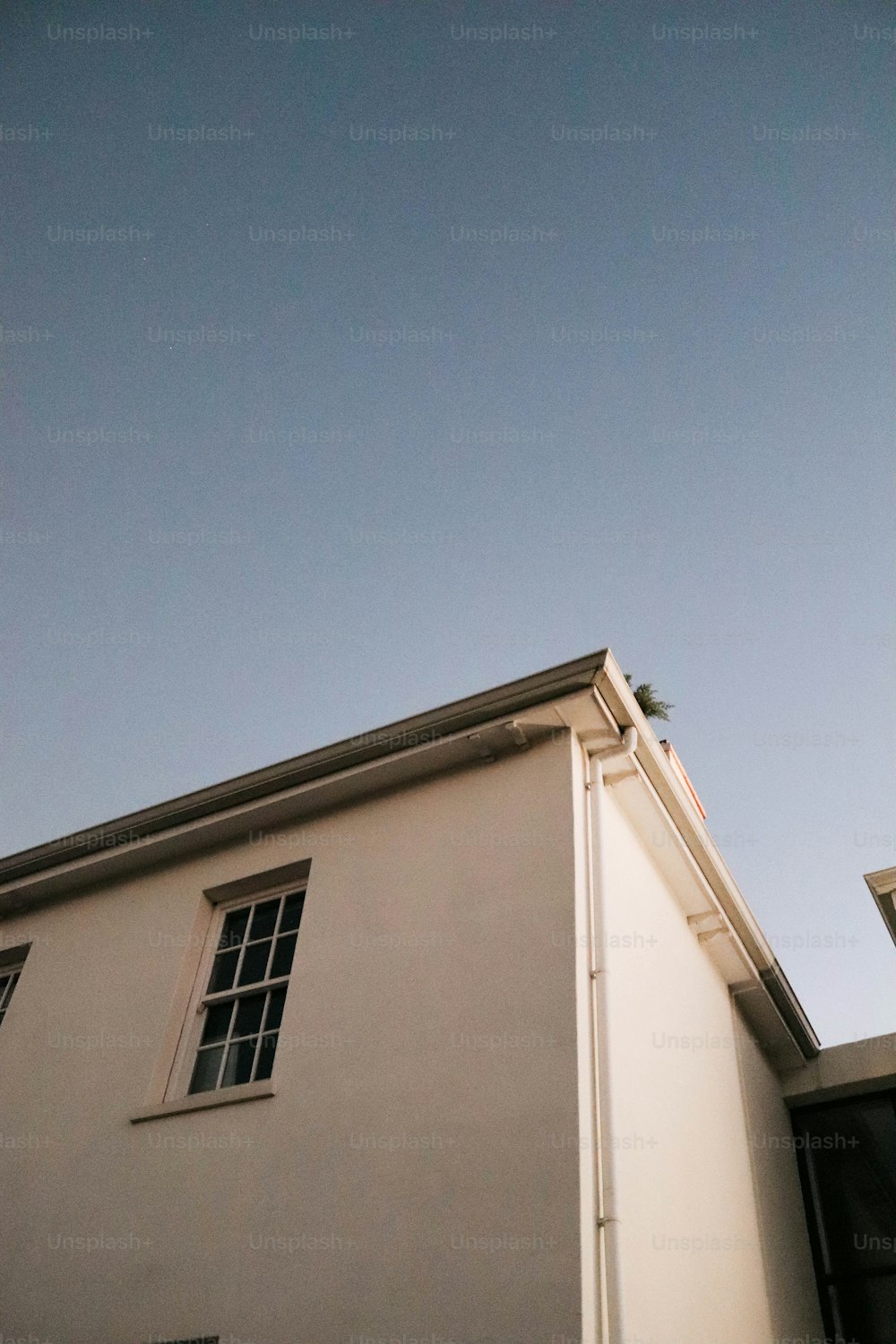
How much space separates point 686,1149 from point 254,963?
139 inches

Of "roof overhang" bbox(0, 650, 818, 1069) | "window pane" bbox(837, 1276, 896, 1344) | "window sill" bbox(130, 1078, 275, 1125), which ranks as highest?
"roof overhang" bbox(0, 650, 818, 1069)

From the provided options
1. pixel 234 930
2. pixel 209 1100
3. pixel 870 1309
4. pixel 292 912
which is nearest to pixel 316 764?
pixel 292 912

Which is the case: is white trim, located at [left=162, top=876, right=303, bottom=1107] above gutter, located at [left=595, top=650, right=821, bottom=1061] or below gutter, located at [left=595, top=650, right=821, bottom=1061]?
below

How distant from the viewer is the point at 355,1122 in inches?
250

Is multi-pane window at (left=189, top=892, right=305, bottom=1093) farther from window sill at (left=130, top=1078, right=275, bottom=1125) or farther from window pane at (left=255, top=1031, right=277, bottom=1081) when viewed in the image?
window sill at (left=130, top=1078, right=275, bottom=1125)

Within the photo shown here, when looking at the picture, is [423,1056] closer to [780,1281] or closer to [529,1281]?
[529,1281]

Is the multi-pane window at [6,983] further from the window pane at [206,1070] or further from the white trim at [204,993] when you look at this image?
the window pane at [206,1070]

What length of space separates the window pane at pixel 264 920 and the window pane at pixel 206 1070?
91 centimetres

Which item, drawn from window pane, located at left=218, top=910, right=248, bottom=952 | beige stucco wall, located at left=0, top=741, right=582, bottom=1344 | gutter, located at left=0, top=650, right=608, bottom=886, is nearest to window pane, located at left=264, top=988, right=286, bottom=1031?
beige stucco wall, located at left=0, top=741, right=582, bottom=1344

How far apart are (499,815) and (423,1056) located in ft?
5.91

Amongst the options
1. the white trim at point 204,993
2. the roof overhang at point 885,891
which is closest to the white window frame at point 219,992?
the white trim at point 204,993

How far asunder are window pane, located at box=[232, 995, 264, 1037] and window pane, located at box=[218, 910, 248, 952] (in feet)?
1.93

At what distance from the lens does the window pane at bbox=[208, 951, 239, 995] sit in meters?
8.09

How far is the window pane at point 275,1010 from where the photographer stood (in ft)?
24.6
